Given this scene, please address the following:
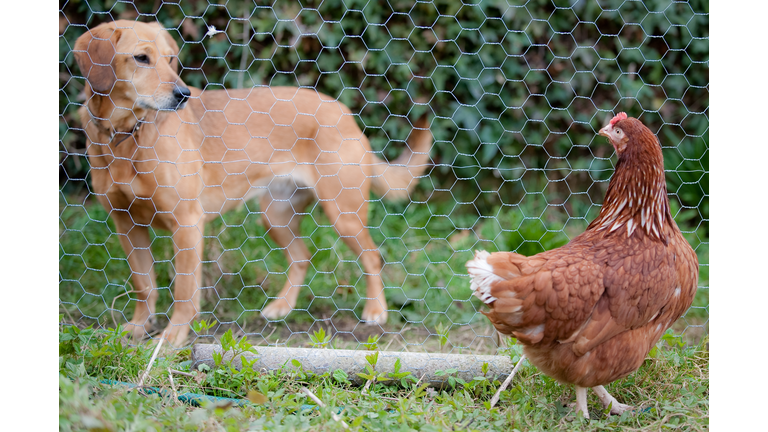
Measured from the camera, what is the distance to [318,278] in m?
3.56

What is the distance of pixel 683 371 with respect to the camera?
232cm

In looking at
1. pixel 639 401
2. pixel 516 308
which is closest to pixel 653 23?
pixel 639 401

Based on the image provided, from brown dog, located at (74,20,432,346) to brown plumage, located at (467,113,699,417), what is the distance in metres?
1.42

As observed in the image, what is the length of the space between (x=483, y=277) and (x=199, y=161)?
171 centimetres

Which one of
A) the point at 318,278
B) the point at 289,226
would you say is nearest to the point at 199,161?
the point at 289,226

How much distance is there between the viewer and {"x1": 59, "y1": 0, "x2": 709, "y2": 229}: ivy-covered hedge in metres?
3.84

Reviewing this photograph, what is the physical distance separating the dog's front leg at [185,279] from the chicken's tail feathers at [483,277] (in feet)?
5.08

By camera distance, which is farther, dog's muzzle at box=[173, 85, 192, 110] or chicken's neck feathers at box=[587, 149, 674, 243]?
dog's muzzle at box=[173, 85, 192, 110]

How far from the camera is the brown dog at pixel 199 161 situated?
2.45m

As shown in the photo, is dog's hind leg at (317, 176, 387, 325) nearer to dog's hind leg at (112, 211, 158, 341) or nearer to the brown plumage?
dog's hind leg at (112, 211, 158, 341)

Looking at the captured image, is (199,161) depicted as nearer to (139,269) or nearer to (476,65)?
(139,269)

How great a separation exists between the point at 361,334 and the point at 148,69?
1749 mm

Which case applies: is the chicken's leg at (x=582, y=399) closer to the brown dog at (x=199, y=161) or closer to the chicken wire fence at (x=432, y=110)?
the chicken wire fence at (x=432, y=110)

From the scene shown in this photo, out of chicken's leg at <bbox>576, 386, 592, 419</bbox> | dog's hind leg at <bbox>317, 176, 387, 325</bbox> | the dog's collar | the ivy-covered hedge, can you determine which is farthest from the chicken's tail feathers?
the ivy-covered hedge
